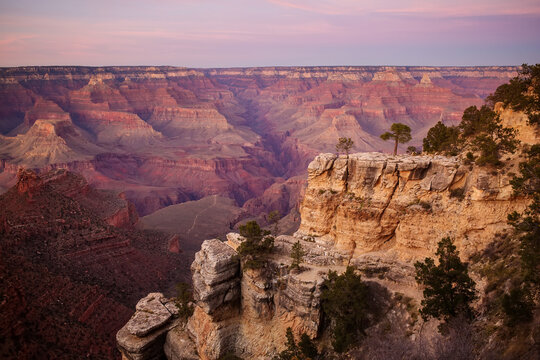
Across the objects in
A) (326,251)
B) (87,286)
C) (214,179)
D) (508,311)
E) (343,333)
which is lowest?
(214,179)

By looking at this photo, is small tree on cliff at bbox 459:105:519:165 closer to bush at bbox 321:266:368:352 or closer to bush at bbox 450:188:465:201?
bush at bbox 450:188:465:201

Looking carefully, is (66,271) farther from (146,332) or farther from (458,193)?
(458,193)

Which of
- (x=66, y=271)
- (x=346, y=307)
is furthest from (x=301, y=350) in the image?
(x=66, y=271)

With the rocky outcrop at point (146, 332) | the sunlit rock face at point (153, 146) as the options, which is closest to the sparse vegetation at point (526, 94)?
the rocky outcrop at point (146, 332)

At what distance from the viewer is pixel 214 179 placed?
5418 inches

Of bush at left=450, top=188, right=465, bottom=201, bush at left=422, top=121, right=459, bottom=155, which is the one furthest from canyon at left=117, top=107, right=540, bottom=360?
bush at left=422, top=121, right=459, bottom=155

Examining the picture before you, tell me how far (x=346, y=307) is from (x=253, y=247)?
29.8 ft

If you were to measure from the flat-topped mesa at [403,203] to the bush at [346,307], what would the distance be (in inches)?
210

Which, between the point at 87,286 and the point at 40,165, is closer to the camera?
the point at 87,286

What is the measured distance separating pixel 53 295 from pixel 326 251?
28739mm

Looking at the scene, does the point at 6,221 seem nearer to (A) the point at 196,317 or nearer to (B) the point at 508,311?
(A) the point at 196,317

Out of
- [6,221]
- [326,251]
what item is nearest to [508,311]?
[326,251]

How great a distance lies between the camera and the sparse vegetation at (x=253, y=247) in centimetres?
2970

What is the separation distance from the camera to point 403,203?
28.7 meters
